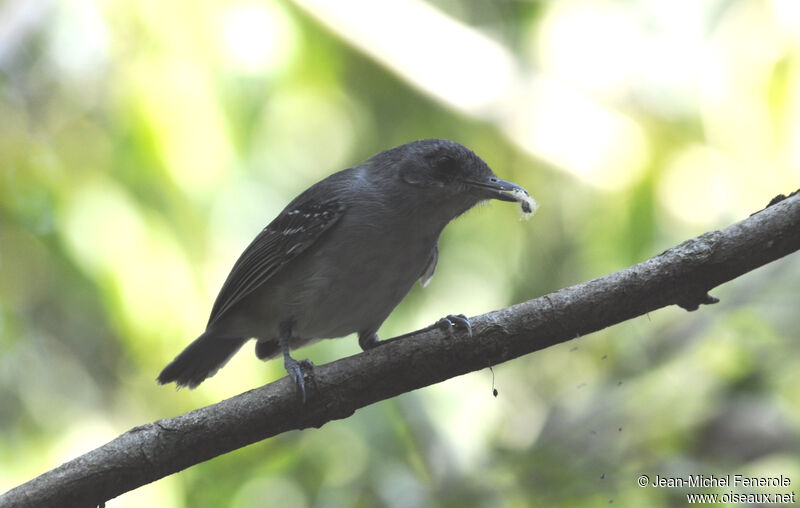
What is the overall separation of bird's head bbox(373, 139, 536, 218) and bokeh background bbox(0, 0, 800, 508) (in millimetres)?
511

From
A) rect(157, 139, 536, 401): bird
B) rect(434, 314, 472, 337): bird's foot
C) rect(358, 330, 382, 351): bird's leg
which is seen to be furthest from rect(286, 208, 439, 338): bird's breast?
rect(434, 314, 472, 337): bird's foot

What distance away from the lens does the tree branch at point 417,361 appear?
2969 millimetres

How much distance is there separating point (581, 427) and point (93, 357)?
4.14m

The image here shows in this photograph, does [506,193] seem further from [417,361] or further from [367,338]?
[417,361]

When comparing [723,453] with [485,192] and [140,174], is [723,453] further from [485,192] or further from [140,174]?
[140,174]

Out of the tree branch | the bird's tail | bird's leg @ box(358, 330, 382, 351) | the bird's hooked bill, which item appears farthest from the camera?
the bird's tail

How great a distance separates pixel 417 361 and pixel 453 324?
22 centimetres

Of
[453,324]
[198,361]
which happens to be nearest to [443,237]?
[198,361]

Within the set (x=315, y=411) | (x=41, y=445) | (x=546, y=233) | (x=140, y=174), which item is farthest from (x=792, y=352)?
(x=41, y=445)

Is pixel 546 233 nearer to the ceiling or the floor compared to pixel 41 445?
nearer to the ceiling

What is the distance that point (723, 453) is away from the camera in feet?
15.6

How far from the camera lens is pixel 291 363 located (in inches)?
144

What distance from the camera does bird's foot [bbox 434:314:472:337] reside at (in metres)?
3.22

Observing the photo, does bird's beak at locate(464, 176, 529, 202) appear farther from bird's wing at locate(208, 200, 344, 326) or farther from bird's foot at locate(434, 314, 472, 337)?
bird's foot at locate(434, 314, 472, 337)
